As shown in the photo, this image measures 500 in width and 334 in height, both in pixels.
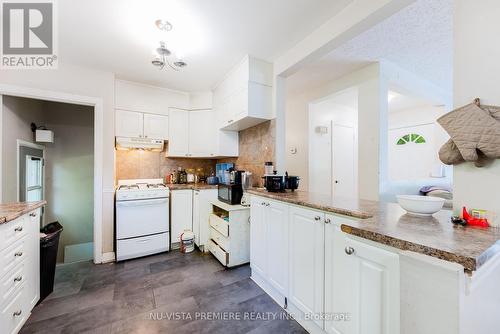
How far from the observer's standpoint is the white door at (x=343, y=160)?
397 cm

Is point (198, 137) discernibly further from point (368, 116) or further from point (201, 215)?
point (368, 116)

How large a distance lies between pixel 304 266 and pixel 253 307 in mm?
672

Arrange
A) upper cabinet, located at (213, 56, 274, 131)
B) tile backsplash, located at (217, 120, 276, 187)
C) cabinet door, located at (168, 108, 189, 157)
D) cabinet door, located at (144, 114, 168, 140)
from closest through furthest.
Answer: upper cabinet, located at (213, 56, 274, 131) → tile backsplash, located at (217, 120, 276, 187) → cabinet door, located at (144, 114, 168, 140) → cabinet door, located at (168, 108, 189, 157)

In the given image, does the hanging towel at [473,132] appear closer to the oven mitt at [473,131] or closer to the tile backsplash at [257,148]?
the oven mitt at [473,131]

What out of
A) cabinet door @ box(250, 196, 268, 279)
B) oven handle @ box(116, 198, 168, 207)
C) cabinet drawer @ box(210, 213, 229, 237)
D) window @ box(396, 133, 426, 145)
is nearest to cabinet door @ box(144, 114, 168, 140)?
oven handle @ box(116, 198, 168, 207)

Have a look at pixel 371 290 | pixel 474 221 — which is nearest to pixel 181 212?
pixel 371 290

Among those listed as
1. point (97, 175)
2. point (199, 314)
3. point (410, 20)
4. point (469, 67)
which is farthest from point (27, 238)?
point (410, 20)

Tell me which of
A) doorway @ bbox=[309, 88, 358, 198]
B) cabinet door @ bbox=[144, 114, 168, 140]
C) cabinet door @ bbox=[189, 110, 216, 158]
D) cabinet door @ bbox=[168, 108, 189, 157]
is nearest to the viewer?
cabinet door @ bbox=[144, 114, 168, 140]

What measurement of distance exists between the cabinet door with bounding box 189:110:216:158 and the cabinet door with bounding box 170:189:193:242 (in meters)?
0.74

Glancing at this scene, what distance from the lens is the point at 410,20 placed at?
1862 millimetres

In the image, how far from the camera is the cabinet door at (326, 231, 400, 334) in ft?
Answer: 2.99

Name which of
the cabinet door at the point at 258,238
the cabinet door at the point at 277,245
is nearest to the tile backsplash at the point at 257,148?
the cabinet door at the point at 258,238

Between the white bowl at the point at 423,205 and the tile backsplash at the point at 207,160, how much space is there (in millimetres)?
1517

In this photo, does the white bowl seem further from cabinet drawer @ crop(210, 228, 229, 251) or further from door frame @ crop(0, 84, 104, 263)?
door frame @ crop(0, 84, 104, 263)
